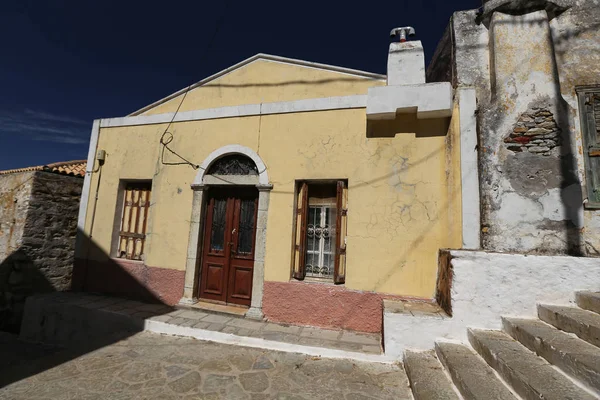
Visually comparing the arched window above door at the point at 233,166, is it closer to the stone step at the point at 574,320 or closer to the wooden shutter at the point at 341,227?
the wooden shutter at the point at 341,227

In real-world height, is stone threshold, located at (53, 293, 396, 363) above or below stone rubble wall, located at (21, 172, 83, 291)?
below

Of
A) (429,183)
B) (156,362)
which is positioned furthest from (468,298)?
(156,362)

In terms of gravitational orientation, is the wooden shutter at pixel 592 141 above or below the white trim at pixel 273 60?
below

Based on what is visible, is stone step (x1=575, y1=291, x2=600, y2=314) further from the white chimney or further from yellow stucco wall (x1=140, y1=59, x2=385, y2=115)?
yellow stucco wall (x1=140, y1=59, x2=385, y2=115)

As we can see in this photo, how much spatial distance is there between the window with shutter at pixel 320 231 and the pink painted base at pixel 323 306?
255mm

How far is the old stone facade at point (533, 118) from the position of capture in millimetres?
3621

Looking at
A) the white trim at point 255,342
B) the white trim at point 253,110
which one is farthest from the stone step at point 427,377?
the white trim at point 253,110

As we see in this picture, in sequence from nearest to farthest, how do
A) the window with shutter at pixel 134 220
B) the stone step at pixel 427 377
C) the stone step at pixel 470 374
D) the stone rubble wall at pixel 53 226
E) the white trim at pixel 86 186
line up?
the stone step at pixel 470 374 < the stone step at pixel 427 377 < the window with shutter at pixel 134 220 < the white trim at pixel 86 186 < the stone rubble wall at pixel 53 226

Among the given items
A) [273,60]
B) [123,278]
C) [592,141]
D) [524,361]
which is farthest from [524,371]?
[123,278]

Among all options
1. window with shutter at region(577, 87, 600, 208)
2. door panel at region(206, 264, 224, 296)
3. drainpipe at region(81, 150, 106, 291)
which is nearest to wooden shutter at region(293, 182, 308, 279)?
door panel at region(206, 264, 224, 296)

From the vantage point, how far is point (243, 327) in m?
4.21

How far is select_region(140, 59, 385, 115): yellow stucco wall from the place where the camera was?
493 cm

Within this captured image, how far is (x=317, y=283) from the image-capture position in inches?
174

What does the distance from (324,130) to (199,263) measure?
3232mm
